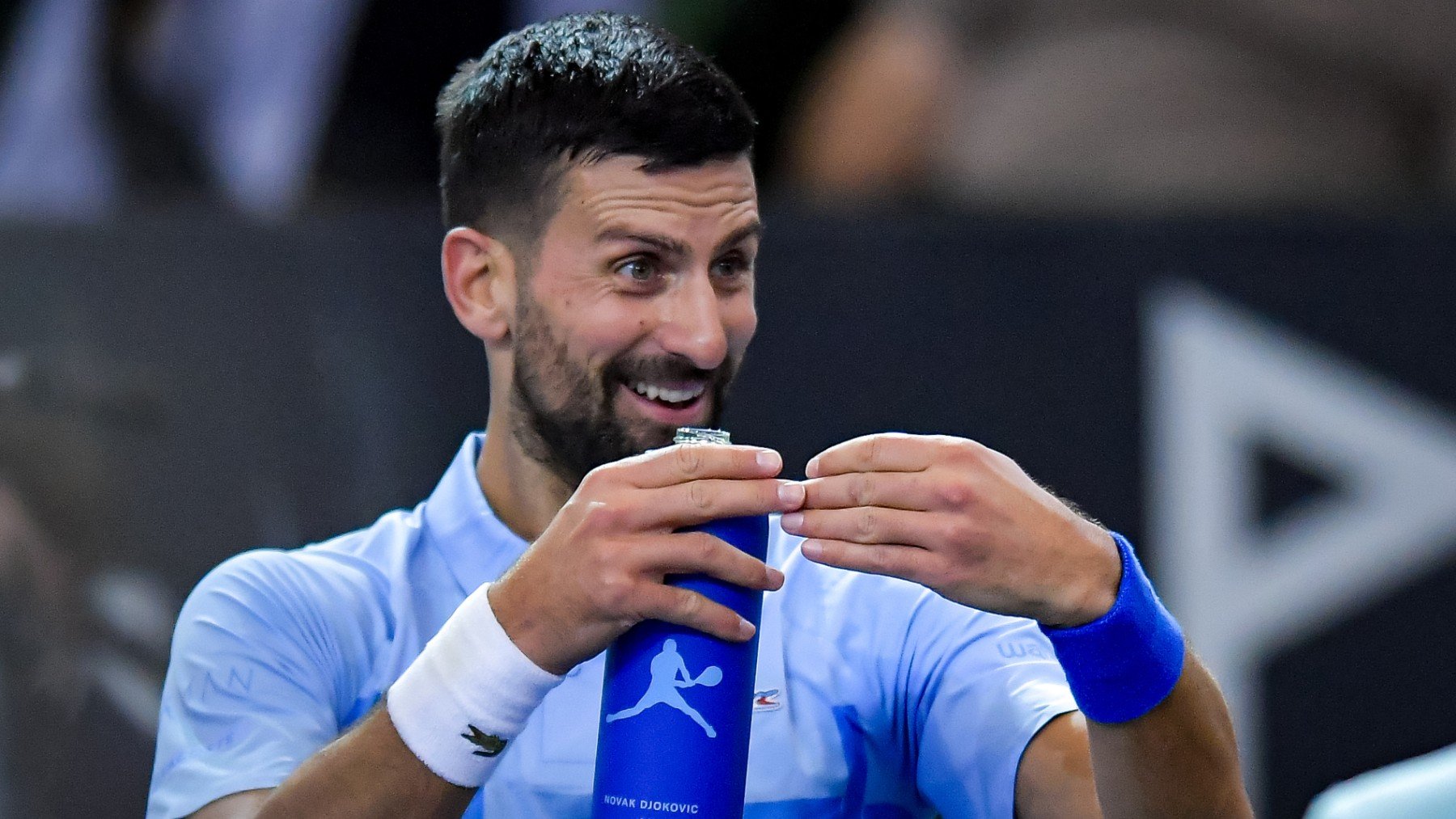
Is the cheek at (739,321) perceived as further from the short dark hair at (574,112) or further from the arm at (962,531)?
the arm at (962,531)

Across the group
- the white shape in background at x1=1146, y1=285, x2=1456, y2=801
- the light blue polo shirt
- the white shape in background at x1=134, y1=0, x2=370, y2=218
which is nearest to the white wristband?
the light blue polo shirt

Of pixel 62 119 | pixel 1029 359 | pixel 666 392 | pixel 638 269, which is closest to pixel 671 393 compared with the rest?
pixel 666 392

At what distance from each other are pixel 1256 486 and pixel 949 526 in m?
1.98

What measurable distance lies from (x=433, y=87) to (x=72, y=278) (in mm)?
783

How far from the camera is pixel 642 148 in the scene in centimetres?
168

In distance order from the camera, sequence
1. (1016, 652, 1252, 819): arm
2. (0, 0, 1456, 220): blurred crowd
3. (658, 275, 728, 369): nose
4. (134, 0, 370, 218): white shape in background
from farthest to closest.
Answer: (134, 0, 370, 218): white shape in background → (0, 0, 1456, 220): blurred crowd → (658, 275, 728, 369): nose → (1016, 652, 1252, 819): arm

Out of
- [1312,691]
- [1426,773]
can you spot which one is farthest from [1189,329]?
[1426,773]

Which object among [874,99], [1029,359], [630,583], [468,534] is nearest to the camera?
[630,583]

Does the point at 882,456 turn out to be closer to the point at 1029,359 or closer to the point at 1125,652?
the point at 1125,652

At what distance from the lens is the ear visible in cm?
181

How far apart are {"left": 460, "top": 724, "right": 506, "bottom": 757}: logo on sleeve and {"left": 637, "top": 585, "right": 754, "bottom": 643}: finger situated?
0.18 m

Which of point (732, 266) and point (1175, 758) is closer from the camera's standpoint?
point (1175, 758)

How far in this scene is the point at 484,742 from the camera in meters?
1.49

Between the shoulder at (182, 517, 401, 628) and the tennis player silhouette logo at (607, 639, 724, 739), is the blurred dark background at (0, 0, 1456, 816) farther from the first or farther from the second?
the tennis player silhouette logo at (607, 639, 724, 739)
